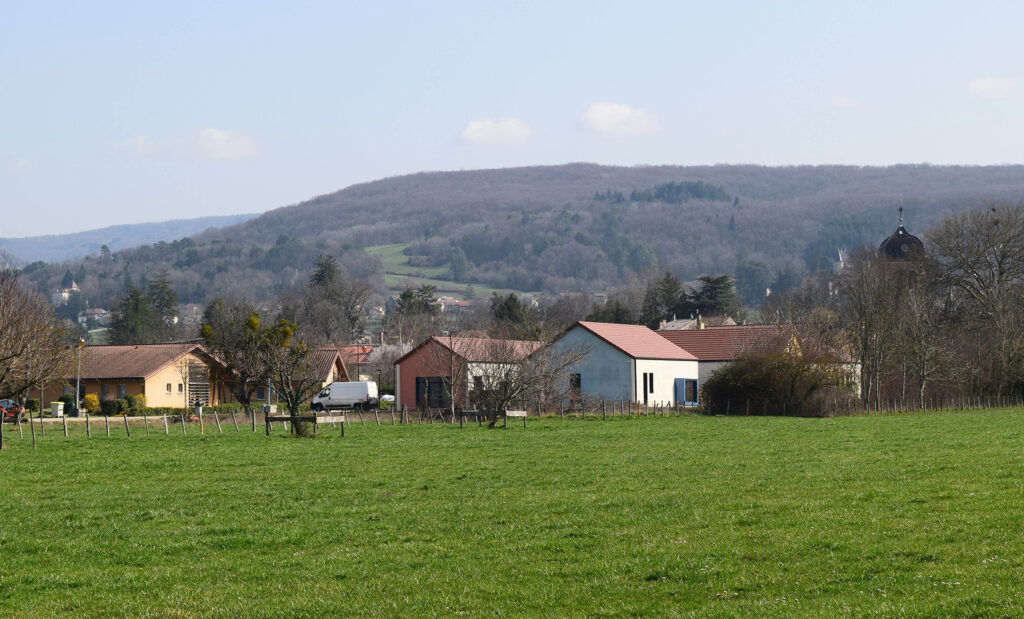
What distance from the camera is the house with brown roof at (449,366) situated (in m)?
60.0

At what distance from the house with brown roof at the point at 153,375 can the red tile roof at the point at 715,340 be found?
1178 inches

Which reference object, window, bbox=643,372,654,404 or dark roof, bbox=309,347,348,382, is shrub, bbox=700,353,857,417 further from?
Answer: dark roof, bbox=309,347,348,382

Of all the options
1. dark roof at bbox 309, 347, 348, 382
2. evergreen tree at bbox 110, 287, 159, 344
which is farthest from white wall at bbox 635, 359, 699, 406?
evergreen tree at bbox 110, 287, 159, 344

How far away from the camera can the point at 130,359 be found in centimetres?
7800

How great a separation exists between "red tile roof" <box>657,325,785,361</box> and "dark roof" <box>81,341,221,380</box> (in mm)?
31505

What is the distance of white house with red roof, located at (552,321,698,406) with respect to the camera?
213ft

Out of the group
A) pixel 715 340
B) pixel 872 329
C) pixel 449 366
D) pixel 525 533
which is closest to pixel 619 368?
pixel 449 366

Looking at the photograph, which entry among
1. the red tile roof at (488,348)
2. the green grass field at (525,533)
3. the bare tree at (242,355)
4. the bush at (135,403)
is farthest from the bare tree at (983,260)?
the bush at (135,403)

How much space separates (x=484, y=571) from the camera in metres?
14.0

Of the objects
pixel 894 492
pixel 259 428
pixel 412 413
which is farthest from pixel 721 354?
pixel 894 492

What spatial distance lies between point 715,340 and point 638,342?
6678 mm

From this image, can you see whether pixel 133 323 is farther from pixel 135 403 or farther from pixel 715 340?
pixel 715 340

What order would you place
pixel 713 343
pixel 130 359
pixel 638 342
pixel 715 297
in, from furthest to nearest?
pixel 715 297
pixel 130 359
pixel 713 343
pixel 638 342

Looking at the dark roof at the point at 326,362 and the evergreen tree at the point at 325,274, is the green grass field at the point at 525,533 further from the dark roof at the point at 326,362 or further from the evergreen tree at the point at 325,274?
the evergreen tree at the point at 325,274
